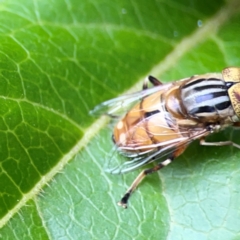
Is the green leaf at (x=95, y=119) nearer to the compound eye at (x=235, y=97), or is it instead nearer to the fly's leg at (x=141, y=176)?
the fly's leg at (x=141, y=176)

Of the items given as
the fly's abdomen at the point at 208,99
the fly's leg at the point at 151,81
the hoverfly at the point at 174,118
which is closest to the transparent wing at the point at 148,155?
the hoverfly at the point at 174,118

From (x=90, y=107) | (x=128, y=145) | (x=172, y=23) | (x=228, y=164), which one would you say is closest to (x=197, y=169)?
(x=228, y=164)

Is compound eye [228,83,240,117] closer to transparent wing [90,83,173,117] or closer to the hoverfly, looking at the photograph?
the hoverfly

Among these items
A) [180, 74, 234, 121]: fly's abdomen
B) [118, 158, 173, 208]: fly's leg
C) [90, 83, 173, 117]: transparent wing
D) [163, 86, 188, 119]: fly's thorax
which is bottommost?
[118, 158, 173, 208]: fly's leg

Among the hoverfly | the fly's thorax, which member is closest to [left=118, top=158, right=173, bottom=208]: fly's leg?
the hoverfly

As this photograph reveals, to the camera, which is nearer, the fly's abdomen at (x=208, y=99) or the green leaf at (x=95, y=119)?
the green leaf at (x=95, y=119)

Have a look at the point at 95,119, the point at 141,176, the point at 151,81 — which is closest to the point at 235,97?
the point at 151,81

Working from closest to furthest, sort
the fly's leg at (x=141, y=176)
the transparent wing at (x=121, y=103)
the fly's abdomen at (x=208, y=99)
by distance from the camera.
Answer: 1. the fly's leg at (x=141, y=176)
2. the fly's abdomen at (x=208, y=99)
3. the transparent wing at (x=121, y=103)
